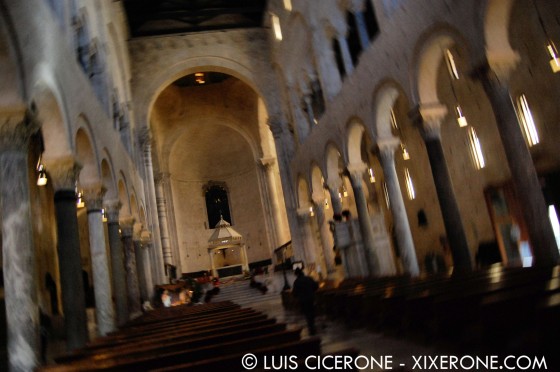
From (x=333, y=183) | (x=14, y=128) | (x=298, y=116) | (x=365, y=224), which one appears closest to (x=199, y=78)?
(x=298, y=116)

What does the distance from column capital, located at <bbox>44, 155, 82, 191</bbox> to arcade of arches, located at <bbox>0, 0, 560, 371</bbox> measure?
0.13ft

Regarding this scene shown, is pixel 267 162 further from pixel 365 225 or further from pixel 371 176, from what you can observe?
pixel 365 225

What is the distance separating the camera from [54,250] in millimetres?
14266

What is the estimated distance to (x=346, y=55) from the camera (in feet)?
45.5

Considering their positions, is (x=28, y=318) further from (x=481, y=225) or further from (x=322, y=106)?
(x=322, y=106)

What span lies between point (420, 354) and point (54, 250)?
13.0 meters

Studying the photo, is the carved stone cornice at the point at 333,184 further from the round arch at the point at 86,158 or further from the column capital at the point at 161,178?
the column capital at the point at 161,178

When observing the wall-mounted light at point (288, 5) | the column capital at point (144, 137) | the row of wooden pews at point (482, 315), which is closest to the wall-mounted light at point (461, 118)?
the row of wooden pews at point (482, 315)

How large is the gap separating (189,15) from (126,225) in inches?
440

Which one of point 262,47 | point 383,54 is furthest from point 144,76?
point 383,54

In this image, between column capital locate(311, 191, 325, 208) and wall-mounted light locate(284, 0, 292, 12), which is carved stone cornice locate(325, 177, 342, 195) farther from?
wall-mounted light locate(284, 0, 292, 12)

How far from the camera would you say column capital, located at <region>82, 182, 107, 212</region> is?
1107 cm

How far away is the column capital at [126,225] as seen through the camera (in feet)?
50.8

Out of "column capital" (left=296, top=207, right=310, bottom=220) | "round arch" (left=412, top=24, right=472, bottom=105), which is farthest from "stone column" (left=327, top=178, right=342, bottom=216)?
"round arch" (left=412, top=24, right=472, bottom=105)
